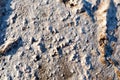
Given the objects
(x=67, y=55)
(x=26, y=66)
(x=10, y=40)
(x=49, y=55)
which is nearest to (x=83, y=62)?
(x=67, y=55)

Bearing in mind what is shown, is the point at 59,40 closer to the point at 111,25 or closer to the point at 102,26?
the point at 102,26

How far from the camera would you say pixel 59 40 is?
121 inches

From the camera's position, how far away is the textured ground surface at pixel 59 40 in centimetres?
294

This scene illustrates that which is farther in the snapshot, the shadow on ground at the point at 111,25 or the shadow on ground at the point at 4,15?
the shadow on ground at the point at 4,15

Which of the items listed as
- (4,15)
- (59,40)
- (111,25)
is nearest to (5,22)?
(4,15)

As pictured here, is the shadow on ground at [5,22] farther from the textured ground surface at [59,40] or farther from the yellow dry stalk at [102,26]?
the yellow dry stalk at [102,26]

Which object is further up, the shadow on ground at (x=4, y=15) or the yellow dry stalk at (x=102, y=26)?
the shadow on ground at (x=4, y=15)

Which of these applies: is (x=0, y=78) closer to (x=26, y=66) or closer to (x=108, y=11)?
(x=26, y=66)

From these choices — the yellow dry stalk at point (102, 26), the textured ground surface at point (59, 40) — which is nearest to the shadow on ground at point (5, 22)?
the textured ground surface at point (59, 40)

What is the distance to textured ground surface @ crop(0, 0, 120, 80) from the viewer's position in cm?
294

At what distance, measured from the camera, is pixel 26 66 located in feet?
9.73

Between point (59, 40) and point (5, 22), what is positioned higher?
point (5, 22)

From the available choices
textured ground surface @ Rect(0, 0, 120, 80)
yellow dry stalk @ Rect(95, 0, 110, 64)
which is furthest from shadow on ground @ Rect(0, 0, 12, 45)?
yellow dry stalk @ Rect(95, 0, 110, 64)

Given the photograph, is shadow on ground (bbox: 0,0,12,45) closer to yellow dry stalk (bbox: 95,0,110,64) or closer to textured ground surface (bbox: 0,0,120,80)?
textured ground surface (bbox: 0,0,120,80)
